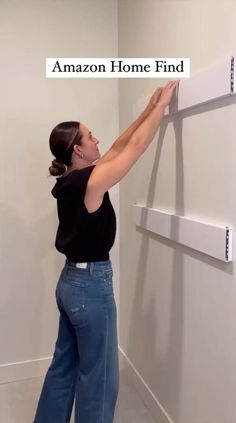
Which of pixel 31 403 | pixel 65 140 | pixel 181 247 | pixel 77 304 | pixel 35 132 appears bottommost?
pixel 31 403

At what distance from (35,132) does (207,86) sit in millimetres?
1212

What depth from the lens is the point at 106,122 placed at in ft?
8.13

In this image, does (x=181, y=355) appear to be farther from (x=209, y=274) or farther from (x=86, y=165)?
(x=86, y=165)

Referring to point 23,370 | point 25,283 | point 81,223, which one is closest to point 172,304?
point 81,223

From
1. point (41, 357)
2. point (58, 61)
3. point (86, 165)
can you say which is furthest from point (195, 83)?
point (41, 357)

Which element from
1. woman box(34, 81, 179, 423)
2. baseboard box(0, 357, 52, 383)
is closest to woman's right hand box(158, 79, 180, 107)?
woman box(34, 81, 179, 423)

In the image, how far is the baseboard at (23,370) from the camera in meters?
2.42

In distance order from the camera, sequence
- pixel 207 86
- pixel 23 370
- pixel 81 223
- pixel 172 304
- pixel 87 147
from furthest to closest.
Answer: pixel 23 370 < pixel 172 304 < pixel 87 147 < pixel 81 223 < pixel 207 86

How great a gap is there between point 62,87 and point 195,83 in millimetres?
1098

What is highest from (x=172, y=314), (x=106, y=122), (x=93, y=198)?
(x=106, y=122)

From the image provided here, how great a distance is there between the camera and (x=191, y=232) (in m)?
1.55

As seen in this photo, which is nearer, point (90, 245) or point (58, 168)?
point (90, 245)

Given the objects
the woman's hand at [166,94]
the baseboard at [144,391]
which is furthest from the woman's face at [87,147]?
the baseboard at [144,391]

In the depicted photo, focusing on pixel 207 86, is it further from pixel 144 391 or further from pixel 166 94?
pixel 144 391
